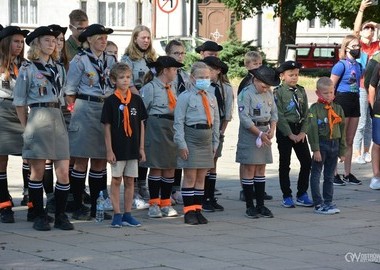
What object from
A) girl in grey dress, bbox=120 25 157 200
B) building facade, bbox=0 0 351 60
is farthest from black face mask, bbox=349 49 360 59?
building facade, bbox=0 0 351 60

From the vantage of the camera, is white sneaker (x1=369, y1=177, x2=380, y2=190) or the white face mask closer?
the white face mask

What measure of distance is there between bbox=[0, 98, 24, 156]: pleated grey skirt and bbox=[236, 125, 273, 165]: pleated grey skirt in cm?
257

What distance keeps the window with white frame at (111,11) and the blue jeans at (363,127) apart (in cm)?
3962

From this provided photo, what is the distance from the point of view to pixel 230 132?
23000mm

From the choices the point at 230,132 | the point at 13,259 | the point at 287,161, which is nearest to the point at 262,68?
the point at 287,161

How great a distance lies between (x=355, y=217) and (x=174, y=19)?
45.5 meters

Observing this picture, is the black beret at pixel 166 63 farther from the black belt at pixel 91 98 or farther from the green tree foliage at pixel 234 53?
the green tree foliage at pixel 234 53

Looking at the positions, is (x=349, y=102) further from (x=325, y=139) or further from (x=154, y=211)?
(x=154, y=211)

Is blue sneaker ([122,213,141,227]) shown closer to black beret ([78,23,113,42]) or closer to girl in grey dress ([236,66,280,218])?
girl in grey dress ([236,66,280,218])

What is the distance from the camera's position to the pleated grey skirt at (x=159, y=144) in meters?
12.4

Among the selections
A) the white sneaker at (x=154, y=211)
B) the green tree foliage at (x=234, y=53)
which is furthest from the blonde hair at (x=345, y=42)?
the green tree foliage at (x=234, y=53)

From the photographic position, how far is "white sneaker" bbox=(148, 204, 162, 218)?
40.5 ft

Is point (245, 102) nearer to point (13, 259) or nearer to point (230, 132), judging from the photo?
point (13, 259)

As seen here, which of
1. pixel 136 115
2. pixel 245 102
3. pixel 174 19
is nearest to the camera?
pixel 136 115
